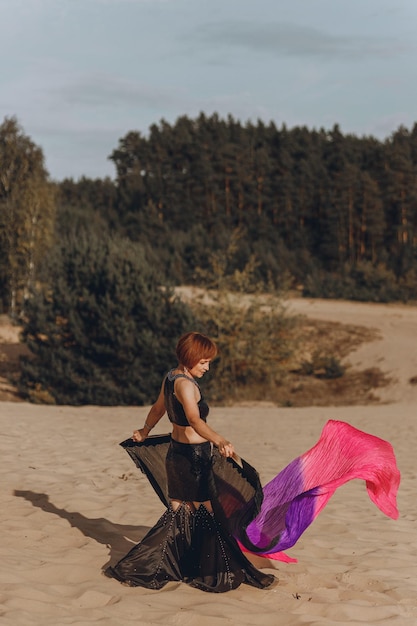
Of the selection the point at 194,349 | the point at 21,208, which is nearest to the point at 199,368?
the point at 194,349

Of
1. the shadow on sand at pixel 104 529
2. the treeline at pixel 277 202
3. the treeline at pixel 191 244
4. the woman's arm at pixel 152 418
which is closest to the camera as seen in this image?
the woman's arm at pixel 152 418

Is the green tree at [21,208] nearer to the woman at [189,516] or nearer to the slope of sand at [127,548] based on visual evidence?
the slope of sand at [127,548]

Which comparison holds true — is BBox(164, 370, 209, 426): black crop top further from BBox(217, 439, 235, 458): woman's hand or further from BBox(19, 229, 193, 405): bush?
BBox(19, 229, 193, 405): bush

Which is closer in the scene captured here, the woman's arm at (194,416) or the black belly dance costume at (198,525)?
the woman's arm at (194,416)

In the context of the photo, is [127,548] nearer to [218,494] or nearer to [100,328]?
[218,494]

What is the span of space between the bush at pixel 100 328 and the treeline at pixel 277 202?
20.9 meters

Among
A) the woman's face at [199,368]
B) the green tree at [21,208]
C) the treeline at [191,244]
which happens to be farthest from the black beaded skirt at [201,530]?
the green tree at [21,208]

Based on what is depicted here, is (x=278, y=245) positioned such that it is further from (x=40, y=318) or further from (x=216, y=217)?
(x=40, y=318)

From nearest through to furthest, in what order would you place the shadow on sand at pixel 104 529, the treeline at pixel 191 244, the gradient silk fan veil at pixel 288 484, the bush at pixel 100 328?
the gradient silk fan veil at pixel 288 484
the shadow on sand at pixel 104 529
the bush at pixel 100 328
the treeline at pixel 191 244

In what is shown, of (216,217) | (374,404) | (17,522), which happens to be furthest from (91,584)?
(216,217)

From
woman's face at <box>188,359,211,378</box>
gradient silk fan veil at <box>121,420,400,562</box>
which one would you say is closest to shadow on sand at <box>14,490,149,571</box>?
gradient silk fan veil at <box>121,420,400,562</box>

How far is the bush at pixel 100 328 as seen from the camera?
20.7 meters

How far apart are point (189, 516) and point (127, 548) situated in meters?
1.25

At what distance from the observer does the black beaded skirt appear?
572cm
